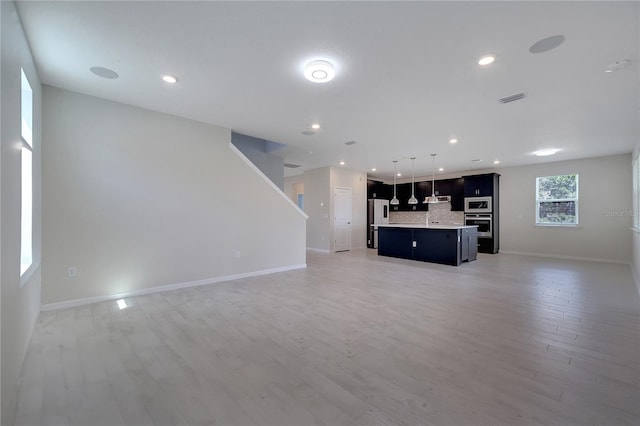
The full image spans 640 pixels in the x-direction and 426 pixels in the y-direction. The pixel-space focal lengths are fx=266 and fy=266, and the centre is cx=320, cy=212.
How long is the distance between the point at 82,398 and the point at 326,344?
177 cm

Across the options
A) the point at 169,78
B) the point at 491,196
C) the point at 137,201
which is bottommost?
the point at 137,201

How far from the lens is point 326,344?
8.10 feet

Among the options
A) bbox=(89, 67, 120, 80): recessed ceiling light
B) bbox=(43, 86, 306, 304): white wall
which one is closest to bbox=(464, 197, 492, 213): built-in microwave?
bbox=(43, 86, 306, 304): white wall

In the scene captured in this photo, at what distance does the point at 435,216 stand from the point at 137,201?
30.5ft

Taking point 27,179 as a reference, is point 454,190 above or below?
above

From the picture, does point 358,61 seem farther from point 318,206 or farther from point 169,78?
point 318,206

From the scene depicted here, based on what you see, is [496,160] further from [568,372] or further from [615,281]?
[568,372]

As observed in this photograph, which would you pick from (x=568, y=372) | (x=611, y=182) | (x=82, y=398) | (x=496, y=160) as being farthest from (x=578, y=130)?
(x=82, y=398)

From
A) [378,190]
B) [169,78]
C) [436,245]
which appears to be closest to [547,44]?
[169,78]

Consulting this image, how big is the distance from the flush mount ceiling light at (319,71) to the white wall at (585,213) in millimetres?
7931

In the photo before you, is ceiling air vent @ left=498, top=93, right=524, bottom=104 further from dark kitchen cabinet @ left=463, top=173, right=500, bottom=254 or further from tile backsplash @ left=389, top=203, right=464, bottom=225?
tile backsplash @ left=389, top=203, right=464, bottom=225

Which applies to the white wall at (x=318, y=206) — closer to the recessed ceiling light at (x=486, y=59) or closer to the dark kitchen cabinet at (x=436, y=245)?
the dark kitchen cabinet at (x=436, y=245)

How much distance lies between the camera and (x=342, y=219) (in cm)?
883

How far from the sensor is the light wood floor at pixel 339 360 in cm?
164
